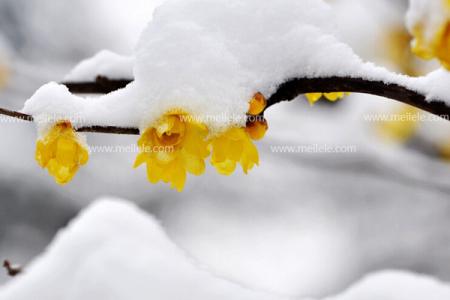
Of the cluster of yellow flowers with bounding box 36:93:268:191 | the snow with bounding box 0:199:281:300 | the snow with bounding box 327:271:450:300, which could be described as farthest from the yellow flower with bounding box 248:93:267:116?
the snow with bounding box 327:271:450:300

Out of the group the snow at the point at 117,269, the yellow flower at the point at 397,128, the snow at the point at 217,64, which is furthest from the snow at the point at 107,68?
the yellow flower at the point at 397,128

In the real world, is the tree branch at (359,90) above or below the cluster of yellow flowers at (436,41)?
below

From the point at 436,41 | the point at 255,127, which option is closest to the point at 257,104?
the point at 255,127

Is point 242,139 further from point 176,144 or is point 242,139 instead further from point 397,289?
point 397,289

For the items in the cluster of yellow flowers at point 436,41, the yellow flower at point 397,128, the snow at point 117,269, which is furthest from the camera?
the yellow flower at point 397,128

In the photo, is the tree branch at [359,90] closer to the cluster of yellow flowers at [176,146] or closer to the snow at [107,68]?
the cluster of yellow flowers at [176,146]

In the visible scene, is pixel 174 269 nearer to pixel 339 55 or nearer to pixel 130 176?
pixel 339 55
